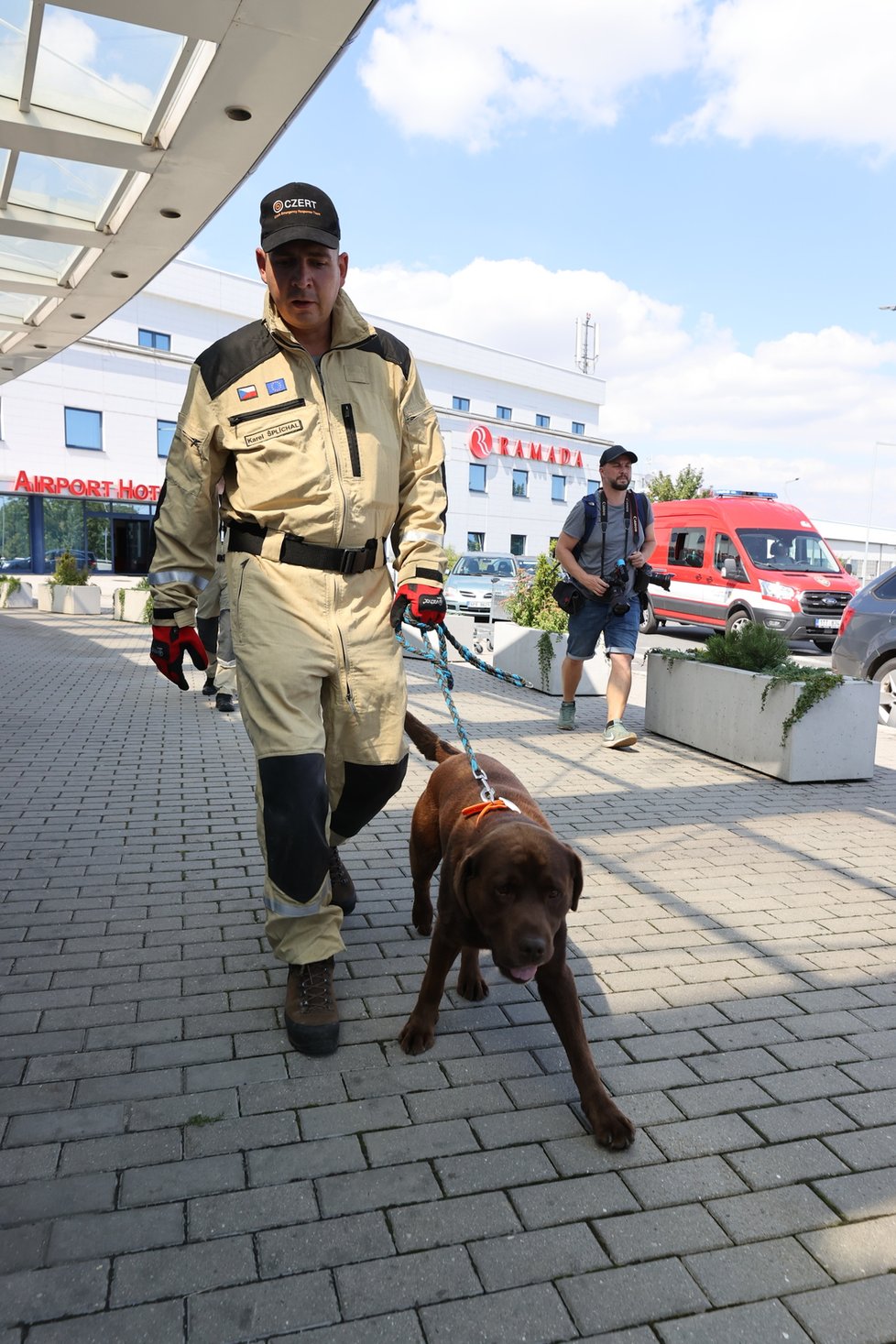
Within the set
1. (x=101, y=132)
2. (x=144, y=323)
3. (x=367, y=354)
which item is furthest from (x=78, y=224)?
(x=144, y=323)

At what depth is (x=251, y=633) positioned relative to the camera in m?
3.06

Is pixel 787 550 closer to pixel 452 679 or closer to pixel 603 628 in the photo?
pixel 603 628

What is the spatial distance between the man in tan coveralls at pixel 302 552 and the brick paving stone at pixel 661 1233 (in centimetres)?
104

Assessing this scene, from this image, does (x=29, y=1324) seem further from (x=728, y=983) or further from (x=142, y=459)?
(x=142, y=459)

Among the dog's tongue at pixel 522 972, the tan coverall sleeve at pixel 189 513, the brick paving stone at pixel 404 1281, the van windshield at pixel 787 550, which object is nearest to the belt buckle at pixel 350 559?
the tan coverall sleeve at pixel 189 513

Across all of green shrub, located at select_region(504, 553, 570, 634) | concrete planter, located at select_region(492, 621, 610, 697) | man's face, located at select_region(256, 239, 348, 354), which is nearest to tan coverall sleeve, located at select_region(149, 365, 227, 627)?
man's face, located at select_region(256, 239, 348, 354)

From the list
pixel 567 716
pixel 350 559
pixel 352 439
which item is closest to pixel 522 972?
pixel 350 559

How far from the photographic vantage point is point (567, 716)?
27.7 ft

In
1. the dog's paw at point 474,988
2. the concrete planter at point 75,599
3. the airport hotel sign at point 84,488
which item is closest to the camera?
the dog's paw at point 474,988

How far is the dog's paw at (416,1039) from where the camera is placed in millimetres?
2861

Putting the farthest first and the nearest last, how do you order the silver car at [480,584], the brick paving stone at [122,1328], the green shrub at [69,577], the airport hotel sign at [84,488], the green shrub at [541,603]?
1. the airport hotel sign at [84,488]
2. the green shrub at [69,577]
3. the silver car at [480,584]
4. the green shrub at [541,603]
5. the brick paving stone at [122,1328]

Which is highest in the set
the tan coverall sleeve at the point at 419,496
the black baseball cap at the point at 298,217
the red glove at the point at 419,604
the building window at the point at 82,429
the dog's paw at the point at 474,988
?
the building window at the point at 82,429

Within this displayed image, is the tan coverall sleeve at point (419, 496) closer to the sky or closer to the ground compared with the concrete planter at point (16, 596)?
closer to the sky

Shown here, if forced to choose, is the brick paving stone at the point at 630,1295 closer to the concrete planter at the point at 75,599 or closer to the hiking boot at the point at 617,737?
the hiking boot at the point at 617,737
